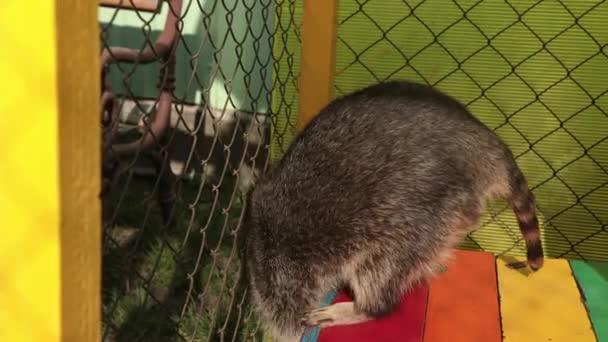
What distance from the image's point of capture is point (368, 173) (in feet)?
7.45

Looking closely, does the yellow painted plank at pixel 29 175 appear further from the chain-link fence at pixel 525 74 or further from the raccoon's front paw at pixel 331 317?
the chain-link fence at pixel 525 74

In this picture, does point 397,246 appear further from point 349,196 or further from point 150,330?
point 150,330

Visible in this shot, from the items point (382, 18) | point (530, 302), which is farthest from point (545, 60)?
point (530, 302)

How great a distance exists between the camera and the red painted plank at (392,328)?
2.15 metres

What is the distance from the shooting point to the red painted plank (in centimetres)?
215

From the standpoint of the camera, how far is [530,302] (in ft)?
7.71

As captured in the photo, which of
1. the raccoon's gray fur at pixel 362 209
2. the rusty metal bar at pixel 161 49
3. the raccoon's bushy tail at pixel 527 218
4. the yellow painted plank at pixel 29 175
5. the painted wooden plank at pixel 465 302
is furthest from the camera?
the rusty metal bar at pixel 161 49

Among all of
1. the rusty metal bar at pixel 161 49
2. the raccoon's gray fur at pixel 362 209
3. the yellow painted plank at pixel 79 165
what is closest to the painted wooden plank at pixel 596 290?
the raccoon's gray fur at pixel 362 209

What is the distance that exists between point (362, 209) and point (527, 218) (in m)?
0.66

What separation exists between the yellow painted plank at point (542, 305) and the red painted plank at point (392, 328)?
0.84 ft

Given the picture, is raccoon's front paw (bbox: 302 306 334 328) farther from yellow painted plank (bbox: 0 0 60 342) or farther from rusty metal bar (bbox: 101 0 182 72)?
rusty metal bar (bbox: 101 0 182 72)

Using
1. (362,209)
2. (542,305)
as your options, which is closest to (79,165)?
(362,209)

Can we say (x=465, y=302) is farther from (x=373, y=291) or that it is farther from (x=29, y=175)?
(x=29, y=175)

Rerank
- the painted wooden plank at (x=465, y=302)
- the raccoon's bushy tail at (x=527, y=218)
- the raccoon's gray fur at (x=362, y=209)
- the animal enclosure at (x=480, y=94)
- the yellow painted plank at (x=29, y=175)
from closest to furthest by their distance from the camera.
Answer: the yellow painted plank at (x=29, y=175) < the painted wooden plank at (x=465, y=302) < the raccoon's gray fur at (x=362, y=209) < the raccoon's bushy tail at (x=527, y=218) < the animal enclosure at (x=480, y=94)
